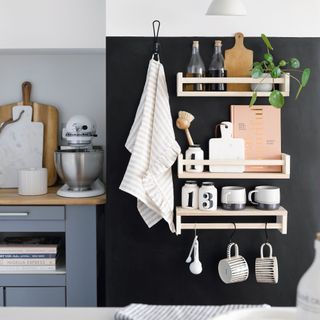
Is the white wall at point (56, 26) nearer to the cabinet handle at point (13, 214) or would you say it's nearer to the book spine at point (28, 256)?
the cabinet handle at point (13, 214)

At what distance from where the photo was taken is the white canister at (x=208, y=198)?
232 cm

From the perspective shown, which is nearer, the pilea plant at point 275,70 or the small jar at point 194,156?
the pilea plant at point 275,70

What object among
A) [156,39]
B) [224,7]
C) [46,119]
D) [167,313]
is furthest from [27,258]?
[167,313]

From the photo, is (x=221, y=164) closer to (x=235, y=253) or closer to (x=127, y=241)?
(x=235, y=253)

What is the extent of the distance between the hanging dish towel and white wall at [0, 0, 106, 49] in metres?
0.58

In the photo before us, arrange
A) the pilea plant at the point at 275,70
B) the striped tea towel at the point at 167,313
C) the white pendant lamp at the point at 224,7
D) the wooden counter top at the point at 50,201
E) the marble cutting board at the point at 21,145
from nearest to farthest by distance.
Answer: the striped tea towel at the point at 167,313, the white pendant lamp at the point at 224,7, the pilea plant at the point at 275,70, the wooden counter top at the point at 50,201, the marble cutting board at the point at 21,145

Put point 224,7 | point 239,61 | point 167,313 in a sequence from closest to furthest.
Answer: point 167,313 < point 224,7 < point 239,61

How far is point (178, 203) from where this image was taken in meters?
2.45

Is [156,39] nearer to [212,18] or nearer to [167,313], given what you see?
[212,18]

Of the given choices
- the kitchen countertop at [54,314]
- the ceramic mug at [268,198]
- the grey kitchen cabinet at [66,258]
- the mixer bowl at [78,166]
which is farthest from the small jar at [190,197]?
the kitchen countertop at [54,314]

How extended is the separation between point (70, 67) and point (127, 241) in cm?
115

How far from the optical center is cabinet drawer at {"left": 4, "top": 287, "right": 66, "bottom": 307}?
2.66 metres

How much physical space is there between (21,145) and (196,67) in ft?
3.97

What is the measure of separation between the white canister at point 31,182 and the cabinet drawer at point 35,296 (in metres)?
0.48
